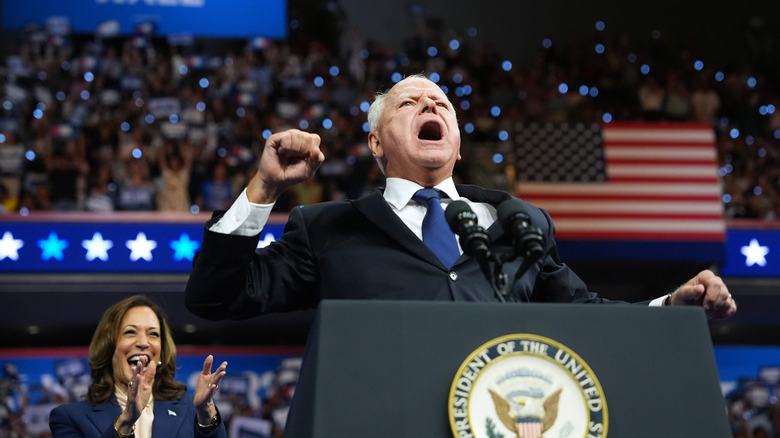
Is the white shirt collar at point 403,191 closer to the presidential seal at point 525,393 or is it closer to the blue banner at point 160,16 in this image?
the presidential seal at point 525,393

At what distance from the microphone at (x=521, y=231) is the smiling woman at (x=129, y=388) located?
41.7 inches

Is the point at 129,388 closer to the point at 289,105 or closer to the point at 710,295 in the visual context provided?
the point at 710,295

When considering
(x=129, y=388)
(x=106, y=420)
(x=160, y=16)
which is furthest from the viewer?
(x=160, y=16)

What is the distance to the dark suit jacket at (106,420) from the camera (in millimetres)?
2738

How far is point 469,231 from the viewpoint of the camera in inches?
65.1

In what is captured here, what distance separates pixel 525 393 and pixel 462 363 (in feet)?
0.32

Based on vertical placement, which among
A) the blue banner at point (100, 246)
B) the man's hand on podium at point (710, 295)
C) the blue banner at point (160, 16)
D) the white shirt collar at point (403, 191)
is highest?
the blue banner at point (160, 16)

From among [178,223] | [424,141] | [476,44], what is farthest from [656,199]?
[424,141]

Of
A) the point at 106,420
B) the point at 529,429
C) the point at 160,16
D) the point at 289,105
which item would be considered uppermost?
the point at 160,16

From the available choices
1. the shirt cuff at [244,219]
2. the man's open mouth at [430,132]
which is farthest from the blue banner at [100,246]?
the shirt cuff at [244,219]

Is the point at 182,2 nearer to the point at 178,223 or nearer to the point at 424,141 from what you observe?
the point at 178,223

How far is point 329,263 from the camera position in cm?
197

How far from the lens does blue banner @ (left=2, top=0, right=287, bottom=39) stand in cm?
1175

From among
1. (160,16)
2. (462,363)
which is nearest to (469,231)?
(462,363)
